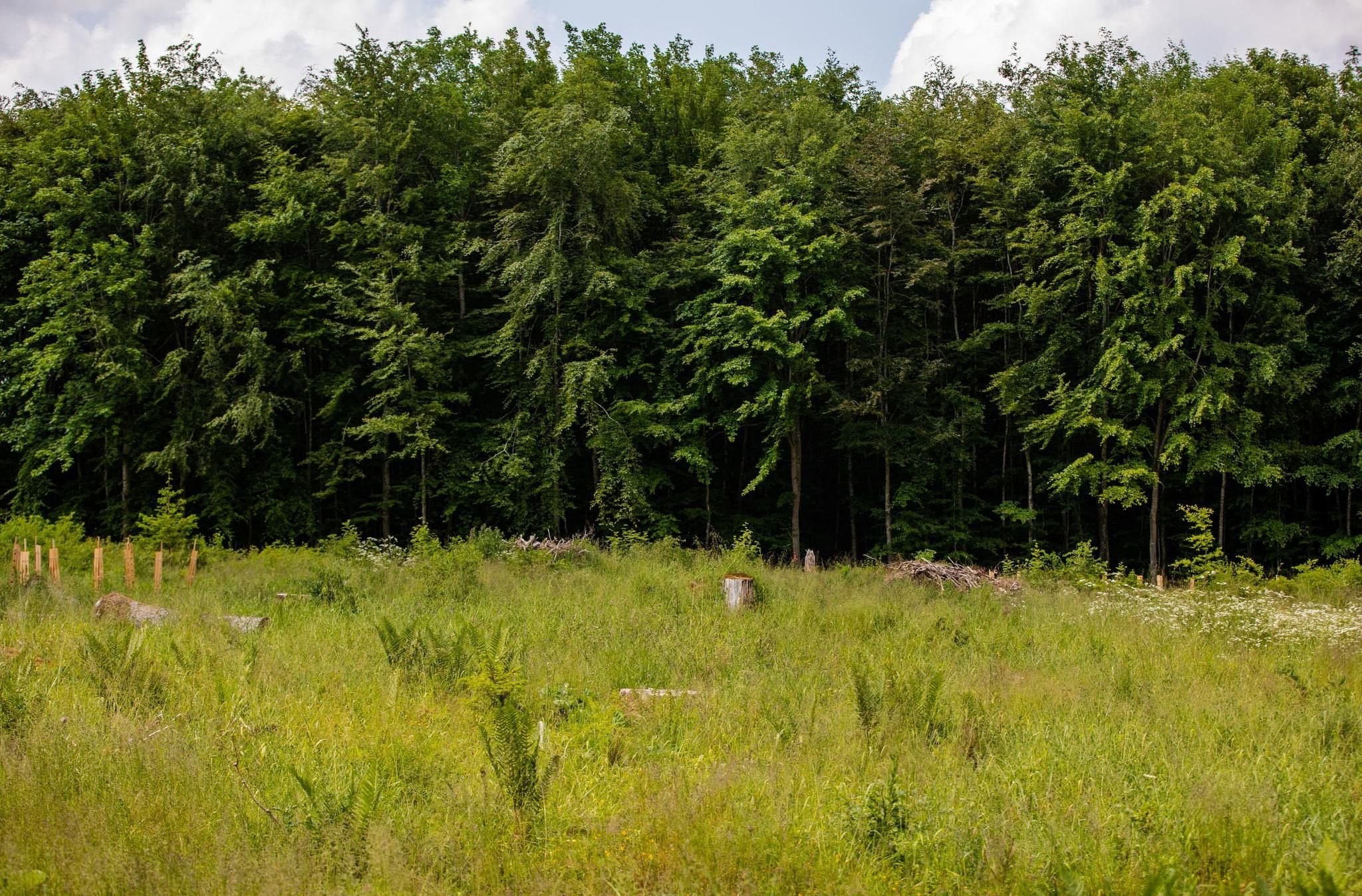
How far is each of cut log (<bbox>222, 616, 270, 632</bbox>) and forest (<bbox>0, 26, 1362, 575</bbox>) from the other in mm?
11431

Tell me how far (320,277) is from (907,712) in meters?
22.3

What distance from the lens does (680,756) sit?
5.35m

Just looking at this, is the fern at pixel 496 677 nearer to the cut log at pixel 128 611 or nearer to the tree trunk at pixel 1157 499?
the cut log at pixel 128 611

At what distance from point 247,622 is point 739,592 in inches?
236

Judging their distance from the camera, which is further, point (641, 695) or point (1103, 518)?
point (1103, 518)

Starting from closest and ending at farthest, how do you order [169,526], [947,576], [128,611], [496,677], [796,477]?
[496,677] < [128,611] < [947,576] < [169,526] < [796,477]

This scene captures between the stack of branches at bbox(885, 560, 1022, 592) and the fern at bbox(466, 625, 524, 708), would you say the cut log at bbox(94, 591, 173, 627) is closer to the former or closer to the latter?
the fern at bbox(466, 625, 524, 708)

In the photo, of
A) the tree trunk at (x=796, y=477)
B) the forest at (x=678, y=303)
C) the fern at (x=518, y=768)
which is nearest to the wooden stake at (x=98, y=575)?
the forest at (x=678, y=303)

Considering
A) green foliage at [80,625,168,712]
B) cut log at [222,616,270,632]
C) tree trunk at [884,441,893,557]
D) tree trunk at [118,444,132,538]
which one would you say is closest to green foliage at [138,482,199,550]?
tree trunk at [118,444,132,538]

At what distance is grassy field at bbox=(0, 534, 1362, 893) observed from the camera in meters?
3.81

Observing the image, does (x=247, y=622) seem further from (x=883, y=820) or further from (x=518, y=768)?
(x=883, y=820)

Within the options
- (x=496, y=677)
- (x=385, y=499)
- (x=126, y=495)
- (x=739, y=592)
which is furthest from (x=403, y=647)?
(x=126, y=495)

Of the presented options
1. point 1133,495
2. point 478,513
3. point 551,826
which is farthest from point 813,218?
point 551,826

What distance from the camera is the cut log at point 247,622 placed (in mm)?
9039
